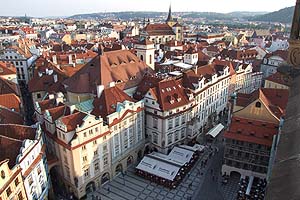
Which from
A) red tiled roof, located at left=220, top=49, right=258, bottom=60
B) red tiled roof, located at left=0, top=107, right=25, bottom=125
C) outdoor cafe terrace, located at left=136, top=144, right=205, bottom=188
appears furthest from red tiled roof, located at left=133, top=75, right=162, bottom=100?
red tiled roof, located at left=220, top=49, right=258, bottom=60

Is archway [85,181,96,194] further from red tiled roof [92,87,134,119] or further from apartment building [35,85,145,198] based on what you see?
red tiled roof [92,87,134,119]

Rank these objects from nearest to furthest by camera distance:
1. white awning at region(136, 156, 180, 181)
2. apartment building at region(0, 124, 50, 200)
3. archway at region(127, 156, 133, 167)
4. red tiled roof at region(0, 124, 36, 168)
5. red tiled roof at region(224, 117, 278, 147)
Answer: apartment building at region(0, 124, 50, 200) < red tiled roof at region(0, 124, 36, 168) < red tiled roof at region(224, 117, 278, 147) < white awning at region(136, 156, 180, 181) < archway at region(127, 156, 133, 167)

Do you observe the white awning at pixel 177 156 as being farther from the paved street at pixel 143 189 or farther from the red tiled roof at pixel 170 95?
the red tiled roof at pixel 170 95

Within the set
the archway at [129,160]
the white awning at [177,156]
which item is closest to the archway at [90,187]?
the archway at [129,160]

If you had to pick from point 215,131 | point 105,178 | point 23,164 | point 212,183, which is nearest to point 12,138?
point 23,164

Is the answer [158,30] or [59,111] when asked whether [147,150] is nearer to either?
[59,111]

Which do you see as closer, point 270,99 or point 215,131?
point 270,99
